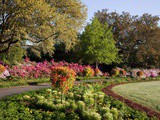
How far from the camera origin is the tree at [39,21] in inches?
752

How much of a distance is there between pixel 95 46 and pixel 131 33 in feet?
34.6

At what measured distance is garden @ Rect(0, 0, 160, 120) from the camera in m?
9.94

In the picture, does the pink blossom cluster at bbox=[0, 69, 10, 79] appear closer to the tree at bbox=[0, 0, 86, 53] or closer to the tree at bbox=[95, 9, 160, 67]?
the tree at bbox=[0, 0, 86, 53]

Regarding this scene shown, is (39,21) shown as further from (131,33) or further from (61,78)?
(131,33)

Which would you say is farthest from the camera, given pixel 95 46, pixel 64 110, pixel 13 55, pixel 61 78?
pixel 95 46

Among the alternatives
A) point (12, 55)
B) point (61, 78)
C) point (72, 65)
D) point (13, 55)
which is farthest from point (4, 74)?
point (61, 78)

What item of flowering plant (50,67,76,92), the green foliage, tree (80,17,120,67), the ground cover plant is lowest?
the ground cover plant

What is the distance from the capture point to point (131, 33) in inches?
1662

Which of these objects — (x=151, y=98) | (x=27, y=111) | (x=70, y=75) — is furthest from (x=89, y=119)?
(x=151, y=98)

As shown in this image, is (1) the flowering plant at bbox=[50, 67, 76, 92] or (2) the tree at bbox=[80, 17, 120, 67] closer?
(1) the flowering plant at bbox=[50, 67, 76, 92]

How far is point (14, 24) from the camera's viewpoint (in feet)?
65.1

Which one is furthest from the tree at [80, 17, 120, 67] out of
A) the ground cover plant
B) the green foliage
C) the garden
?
the ground cover plant

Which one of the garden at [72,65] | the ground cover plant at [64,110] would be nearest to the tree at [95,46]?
the garden at [72,65]

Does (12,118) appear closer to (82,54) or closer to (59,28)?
(59,28)
